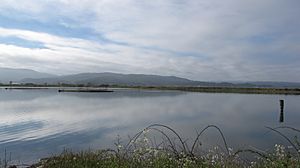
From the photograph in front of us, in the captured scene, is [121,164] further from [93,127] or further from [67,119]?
[67,119]

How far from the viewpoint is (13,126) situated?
3061 cm

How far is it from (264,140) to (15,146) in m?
16.8

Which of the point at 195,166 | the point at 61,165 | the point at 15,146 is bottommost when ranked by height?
the point at 15,146

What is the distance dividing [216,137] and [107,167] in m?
16.4

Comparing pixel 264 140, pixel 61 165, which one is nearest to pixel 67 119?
pixel 264 140

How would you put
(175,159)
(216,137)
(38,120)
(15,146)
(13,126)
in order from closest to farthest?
(175,159), (15,146), (216,137), (13,126), (38,120)

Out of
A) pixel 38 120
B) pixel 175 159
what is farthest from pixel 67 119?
pixel 175 159

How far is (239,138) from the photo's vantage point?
2466 cm

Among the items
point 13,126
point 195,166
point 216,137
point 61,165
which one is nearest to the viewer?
point 195,166

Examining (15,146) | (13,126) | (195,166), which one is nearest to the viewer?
(195,166)

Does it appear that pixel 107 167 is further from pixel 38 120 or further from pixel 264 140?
pixel 38 120

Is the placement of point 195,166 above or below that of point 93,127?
above

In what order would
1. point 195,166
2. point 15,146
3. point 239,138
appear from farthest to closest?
point 239,138 → point 15,146 → point 195,166

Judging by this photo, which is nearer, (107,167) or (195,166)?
(195,166)
